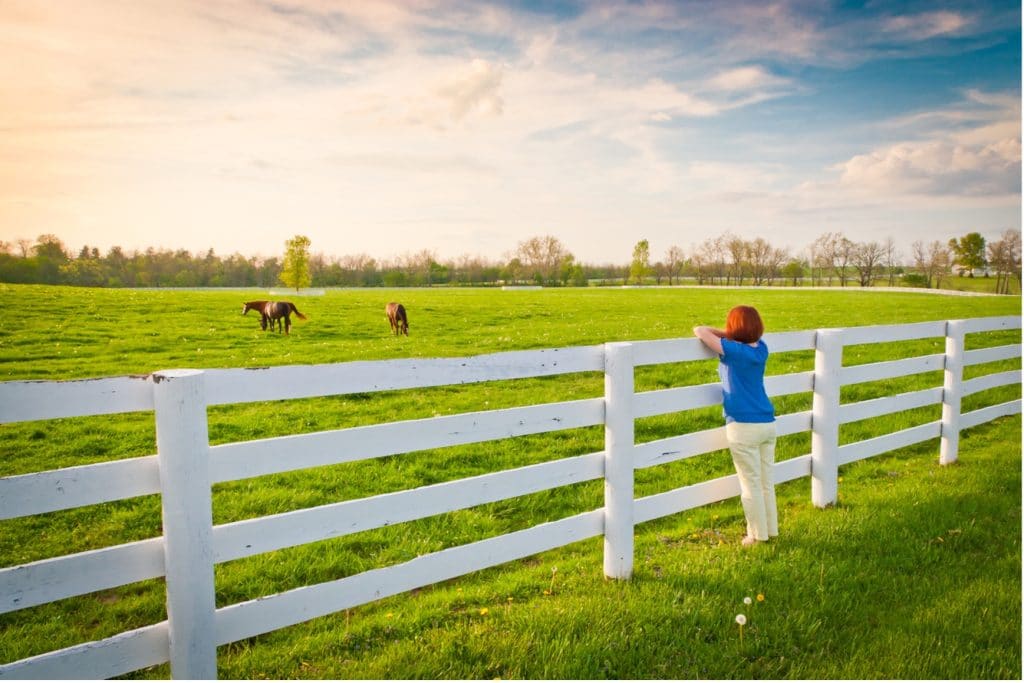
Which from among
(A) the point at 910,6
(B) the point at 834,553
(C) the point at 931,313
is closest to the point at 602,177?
(C) the point at 931,313

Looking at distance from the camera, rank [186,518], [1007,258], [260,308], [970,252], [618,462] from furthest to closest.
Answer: [970,252] < [1007,258] < [260,308] < [618,462] < [186,518]

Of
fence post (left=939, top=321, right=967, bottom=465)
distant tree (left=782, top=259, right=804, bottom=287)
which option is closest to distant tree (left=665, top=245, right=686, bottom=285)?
distant tree (left=782, top=259, right=804, bottom=287)

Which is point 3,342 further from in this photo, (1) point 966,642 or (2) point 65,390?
(1) point 966,642

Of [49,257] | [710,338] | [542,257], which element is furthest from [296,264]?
[542,257]

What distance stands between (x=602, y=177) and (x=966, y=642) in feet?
205

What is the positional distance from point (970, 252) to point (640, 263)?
160ft

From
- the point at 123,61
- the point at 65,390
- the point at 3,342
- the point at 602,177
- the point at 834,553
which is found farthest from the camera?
the point at 602,177

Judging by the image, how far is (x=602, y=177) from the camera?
6297 centimetres

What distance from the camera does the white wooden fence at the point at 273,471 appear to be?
2674 mm

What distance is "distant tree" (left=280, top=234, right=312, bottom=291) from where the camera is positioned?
145 feet

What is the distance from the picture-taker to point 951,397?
7.49 m

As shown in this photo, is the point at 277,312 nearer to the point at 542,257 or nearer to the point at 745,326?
the point at 745,326

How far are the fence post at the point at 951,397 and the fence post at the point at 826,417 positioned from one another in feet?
8.59

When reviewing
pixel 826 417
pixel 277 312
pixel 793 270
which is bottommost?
pixel 826 417
